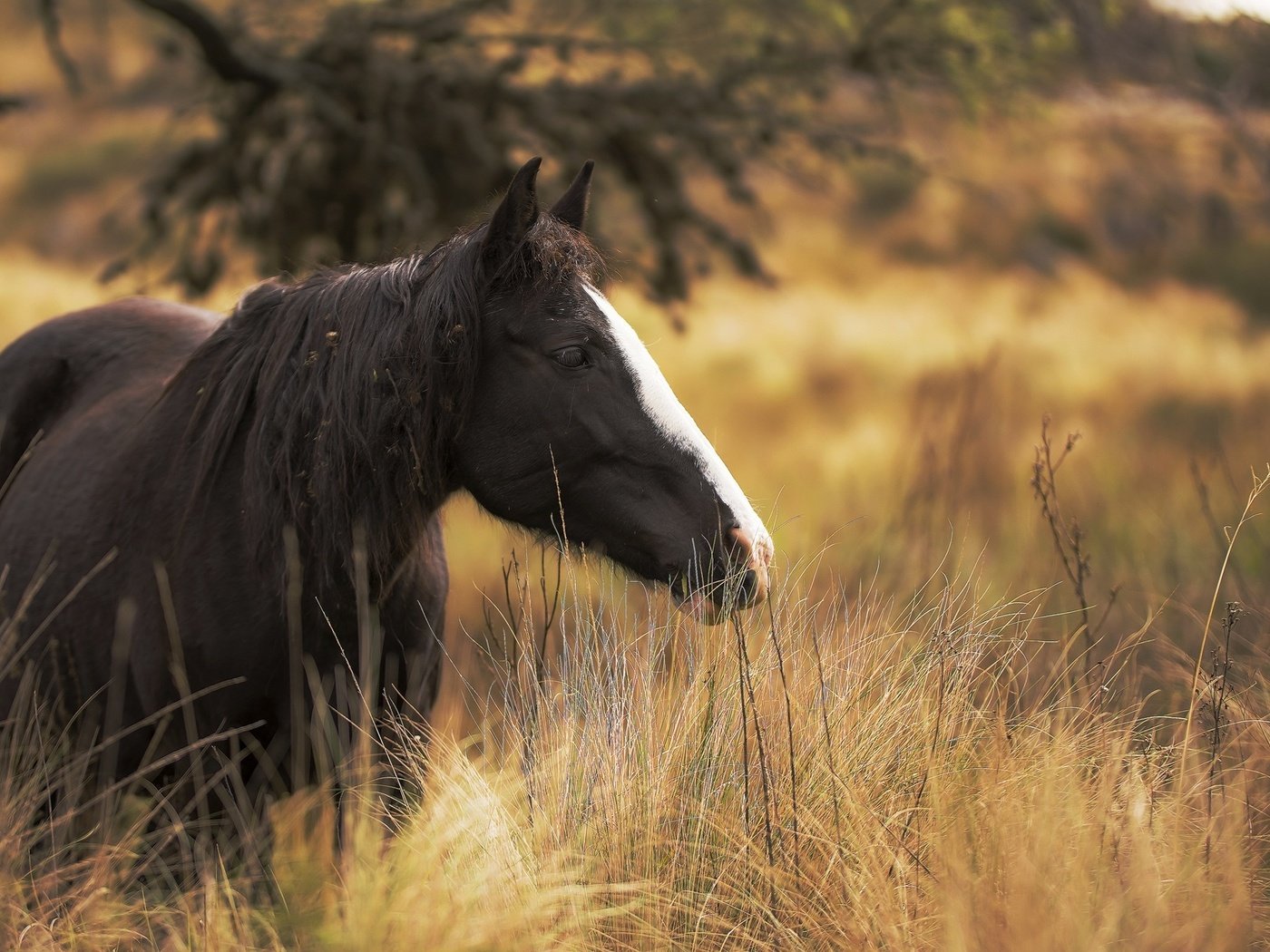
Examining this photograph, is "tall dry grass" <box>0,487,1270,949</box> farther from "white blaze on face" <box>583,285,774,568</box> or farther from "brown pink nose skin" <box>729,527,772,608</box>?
"white blaze on face" <box>583,285,774,568</box>

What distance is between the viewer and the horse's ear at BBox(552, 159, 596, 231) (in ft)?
9.77

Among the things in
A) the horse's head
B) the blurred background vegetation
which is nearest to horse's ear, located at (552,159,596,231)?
the horse's head

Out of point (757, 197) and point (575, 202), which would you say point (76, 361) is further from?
point (757, 197)

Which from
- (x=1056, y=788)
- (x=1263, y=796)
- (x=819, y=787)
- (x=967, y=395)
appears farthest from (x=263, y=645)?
(x=967, y=395)

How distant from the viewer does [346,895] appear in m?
2.24

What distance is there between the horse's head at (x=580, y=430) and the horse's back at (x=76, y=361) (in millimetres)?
1481

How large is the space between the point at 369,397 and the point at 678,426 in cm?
69

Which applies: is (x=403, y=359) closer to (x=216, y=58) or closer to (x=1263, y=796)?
(x=1263, y=796)

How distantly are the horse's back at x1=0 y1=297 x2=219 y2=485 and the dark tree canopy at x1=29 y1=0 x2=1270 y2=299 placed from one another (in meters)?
1.94

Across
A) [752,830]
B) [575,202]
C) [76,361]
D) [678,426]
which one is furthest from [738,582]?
[76,361]

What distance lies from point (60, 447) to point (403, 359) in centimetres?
146

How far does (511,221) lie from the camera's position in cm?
266

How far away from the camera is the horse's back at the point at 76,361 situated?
3758mm

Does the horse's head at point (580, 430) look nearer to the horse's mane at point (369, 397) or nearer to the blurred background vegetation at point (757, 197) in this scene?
the horse's mane at point (369, 397)
